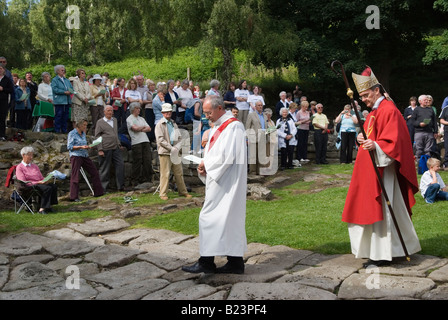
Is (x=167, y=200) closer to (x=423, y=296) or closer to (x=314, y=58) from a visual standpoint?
(x=423, y=296)

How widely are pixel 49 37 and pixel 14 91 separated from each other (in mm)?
25131

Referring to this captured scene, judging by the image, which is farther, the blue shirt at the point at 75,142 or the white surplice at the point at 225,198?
the blue shirt at the point at 75,142

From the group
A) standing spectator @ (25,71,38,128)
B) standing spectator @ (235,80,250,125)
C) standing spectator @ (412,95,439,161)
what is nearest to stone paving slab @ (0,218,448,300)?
standing spectator @ (25,71,38,128)

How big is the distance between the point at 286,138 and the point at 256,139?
980 mm

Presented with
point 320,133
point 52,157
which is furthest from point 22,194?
point 320,133

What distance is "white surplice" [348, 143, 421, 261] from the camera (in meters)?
6.16

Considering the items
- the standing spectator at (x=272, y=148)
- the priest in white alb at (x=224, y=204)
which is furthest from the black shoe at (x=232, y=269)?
the standing spectator at (x=272, y=148)

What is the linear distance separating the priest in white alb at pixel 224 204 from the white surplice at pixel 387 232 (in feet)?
4.70

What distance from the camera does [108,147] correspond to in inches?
495

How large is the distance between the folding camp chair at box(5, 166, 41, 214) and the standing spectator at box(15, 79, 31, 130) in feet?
14.3

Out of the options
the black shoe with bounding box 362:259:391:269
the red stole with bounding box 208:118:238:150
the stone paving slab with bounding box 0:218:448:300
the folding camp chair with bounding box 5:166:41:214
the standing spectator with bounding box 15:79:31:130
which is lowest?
the stone paving slab with bounding box 0:218:448:300

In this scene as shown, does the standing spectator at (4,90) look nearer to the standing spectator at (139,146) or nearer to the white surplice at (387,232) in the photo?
the standing spectator at (139,146)

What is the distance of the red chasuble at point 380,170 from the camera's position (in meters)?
6.18

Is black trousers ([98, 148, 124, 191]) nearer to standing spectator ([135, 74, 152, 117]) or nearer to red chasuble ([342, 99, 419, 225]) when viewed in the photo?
standing spectator ([135, 74, 152, 117])
